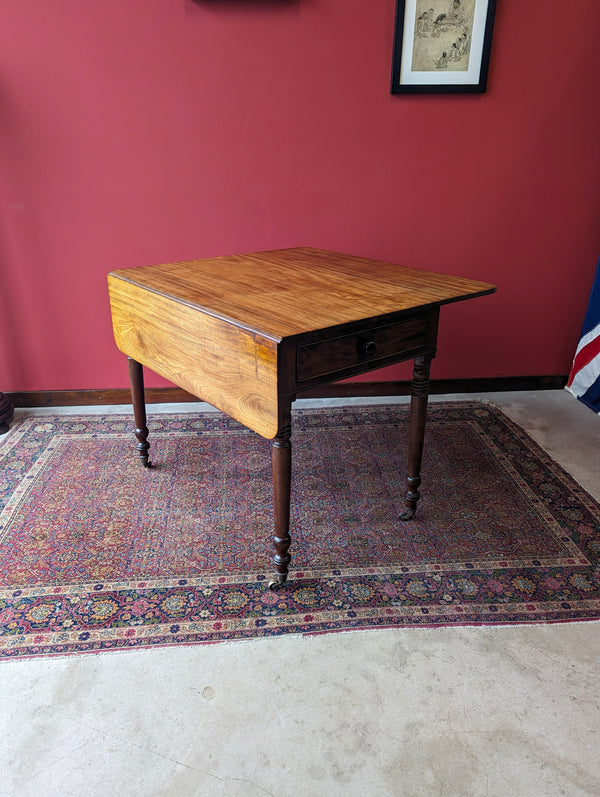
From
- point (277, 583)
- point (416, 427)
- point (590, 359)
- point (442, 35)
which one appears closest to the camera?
point (277, 583)

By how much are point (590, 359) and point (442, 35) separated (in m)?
1.58

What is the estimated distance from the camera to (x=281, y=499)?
1.63m

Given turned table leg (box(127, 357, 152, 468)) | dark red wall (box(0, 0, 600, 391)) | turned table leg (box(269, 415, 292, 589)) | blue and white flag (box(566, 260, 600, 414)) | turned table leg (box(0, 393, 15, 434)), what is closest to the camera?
turned table leg (box(269, 415, 292, 589))

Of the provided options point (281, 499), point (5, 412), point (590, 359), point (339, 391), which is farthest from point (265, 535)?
point (590, 359)

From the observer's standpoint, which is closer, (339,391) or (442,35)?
(442,35)

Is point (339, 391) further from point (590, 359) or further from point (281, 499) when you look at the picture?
point (281, 499)

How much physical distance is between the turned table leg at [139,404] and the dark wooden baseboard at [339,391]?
0.61m

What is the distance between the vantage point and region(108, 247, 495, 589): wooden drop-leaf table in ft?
4.73

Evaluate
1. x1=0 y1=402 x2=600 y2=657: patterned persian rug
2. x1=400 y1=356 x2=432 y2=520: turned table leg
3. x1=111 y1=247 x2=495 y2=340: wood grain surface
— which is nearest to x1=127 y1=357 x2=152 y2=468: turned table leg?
x1=0 y1=402 x2=600 y2=657: patterned persian rug

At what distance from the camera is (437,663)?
148 centimetres

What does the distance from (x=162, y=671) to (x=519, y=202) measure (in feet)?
8.04

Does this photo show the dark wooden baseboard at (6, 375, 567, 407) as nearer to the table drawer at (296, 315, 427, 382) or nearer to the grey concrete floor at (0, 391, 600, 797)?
the table drawer at (296, 315, 427, 382)

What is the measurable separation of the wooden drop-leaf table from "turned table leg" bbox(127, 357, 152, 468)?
0.47 feet

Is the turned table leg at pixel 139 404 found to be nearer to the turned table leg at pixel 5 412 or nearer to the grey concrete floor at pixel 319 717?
the turned table leg at pixel 5 412
